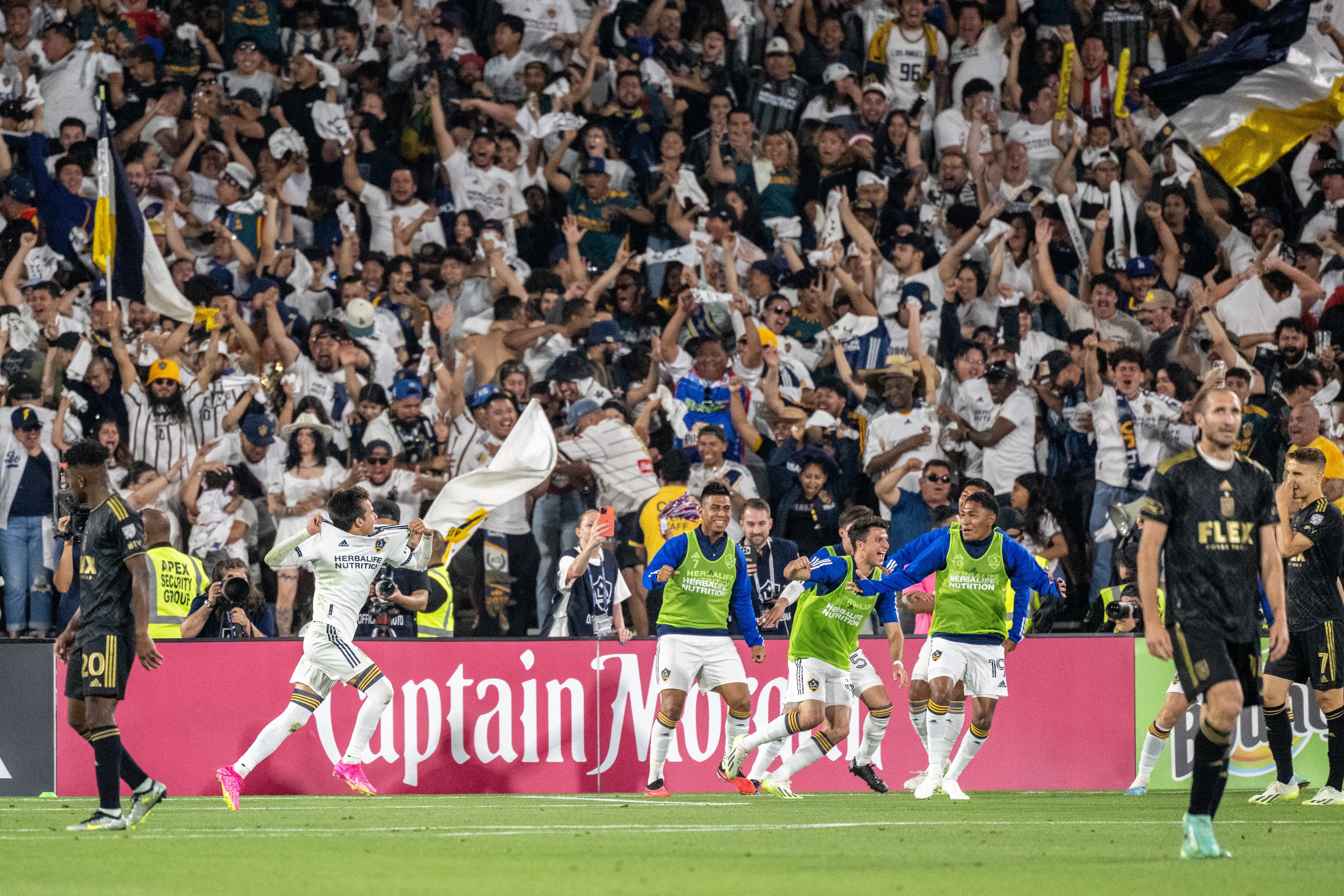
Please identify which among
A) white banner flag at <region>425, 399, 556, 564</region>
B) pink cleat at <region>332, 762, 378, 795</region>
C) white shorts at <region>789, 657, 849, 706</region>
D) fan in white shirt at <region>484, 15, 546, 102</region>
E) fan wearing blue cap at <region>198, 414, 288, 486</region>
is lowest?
pink cleat at <region>332, 762, 378, 795</region>

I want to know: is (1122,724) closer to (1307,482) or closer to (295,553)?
(1307,482)

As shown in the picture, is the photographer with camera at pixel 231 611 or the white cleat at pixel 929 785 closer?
the white cleat at pixel 929 785

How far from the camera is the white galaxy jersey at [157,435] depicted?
16.0 m

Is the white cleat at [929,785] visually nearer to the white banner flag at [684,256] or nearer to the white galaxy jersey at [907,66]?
the white banner flag at [684,256]

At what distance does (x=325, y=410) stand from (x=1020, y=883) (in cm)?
1091

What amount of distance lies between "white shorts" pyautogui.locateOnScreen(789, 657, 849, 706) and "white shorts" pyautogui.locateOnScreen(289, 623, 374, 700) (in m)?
3.35

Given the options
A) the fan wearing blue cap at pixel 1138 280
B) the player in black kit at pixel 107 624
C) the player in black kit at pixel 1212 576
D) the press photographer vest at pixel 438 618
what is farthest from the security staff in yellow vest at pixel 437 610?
the player in black kit at pixel 1212 576

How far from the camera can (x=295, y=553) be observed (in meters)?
12.8

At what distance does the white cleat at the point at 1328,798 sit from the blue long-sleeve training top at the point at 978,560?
2.42 m

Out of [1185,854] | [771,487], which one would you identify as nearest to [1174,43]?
[771,487]

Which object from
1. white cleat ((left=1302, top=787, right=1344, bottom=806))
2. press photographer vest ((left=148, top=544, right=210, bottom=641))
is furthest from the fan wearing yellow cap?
white cleat ((left=1302, top=787, right=1344, bottom=806))

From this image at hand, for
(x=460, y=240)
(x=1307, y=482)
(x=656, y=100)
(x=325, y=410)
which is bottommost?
(x=1307, y=482)

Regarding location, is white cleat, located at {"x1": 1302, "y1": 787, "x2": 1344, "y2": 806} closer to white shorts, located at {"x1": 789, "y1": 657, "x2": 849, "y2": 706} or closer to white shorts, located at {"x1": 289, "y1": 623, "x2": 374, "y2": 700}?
white shorts, located at {"x1": 789, "y1": 657, "x2": 849, "y2": 706}

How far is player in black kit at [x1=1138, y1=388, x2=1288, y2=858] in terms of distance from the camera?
7.80 meters
